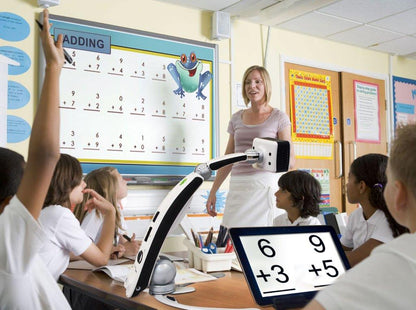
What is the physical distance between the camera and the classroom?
3.26 metres

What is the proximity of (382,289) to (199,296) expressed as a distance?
61 cm

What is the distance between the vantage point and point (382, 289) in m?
0.72

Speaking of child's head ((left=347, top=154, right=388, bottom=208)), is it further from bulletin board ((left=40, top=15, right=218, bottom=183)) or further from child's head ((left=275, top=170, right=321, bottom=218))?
bulletin board ((left=40, top=15, right=218, bottom=183))

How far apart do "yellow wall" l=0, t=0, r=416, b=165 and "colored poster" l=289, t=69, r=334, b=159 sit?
0.17 metres

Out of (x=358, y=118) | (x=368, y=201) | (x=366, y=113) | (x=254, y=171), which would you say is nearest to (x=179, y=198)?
(x=368, y=201)

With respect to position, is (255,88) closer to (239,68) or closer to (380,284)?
(239,68)

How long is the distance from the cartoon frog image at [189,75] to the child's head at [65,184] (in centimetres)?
197

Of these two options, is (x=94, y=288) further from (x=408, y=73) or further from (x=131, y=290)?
(x=408, y=73)

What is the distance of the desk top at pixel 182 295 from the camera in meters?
1.16

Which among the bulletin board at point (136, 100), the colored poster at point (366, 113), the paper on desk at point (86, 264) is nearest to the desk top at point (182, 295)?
the paper on desk at point (86, 264)

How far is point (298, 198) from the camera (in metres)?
2.42

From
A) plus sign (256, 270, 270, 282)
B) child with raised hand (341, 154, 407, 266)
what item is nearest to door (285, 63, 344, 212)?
child with raised hand (341, 154, 407, 266)

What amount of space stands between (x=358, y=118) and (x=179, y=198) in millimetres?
4226

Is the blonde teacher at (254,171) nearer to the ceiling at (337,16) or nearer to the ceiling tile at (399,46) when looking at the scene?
the ceiling at (337,16)
